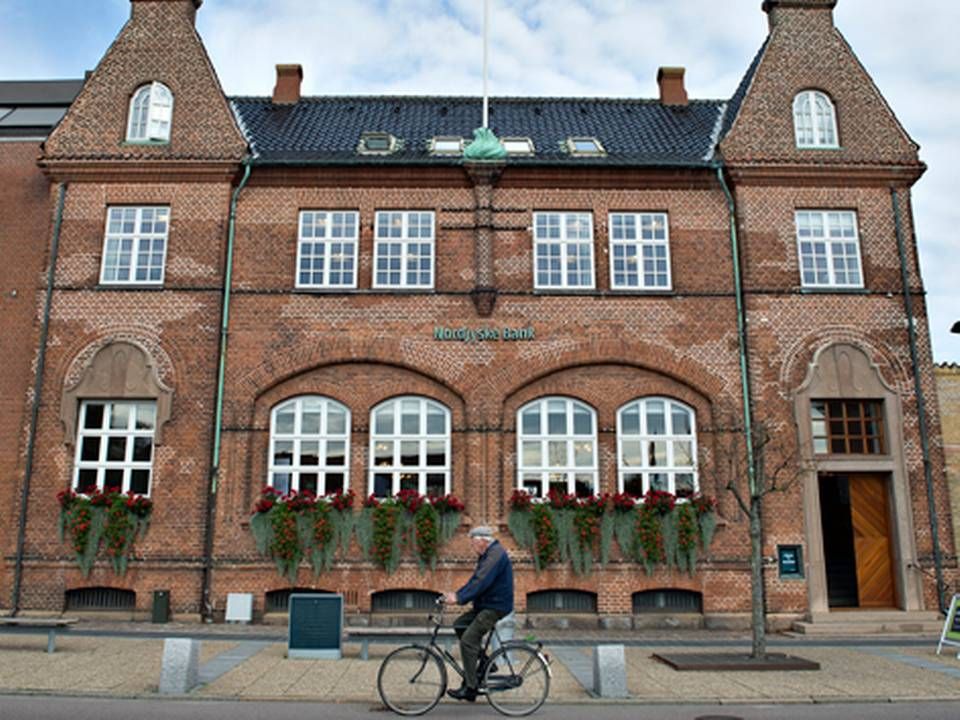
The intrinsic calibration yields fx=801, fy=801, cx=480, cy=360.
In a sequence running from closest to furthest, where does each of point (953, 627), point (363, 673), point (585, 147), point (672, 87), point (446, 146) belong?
point (363, 673)
point (953, 627)
point (446, 146)
point (585, 147)
point (672, 87)

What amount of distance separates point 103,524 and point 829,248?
16.0 m

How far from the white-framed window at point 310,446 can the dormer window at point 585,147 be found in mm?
8110

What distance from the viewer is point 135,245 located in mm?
17125

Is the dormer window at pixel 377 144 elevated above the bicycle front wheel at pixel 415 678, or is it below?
above

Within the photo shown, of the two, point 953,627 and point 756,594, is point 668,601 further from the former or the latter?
point 953,627

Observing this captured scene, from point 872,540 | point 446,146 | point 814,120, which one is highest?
point 814,120

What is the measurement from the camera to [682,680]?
10195 millimetres

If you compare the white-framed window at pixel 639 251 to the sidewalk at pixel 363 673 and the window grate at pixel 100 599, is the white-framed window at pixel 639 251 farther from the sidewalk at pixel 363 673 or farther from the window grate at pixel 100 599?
the window grate at pixel 100 599

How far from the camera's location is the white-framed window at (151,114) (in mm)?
17719

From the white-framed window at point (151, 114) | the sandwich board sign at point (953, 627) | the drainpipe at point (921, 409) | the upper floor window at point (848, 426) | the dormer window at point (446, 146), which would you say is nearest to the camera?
the sandwich board sign at point (953, 627)

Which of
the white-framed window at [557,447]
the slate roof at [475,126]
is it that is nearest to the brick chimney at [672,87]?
the slate roof at [475,126]

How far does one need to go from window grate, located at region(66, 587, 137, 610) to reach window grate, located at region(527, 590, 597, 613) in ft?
25.4

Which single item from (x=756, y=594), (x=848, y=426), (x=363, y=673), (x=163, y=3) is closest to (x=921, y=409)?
(x=848, y=426)

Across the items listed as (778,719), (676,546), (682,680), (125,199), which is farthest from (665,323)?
(125,199)
